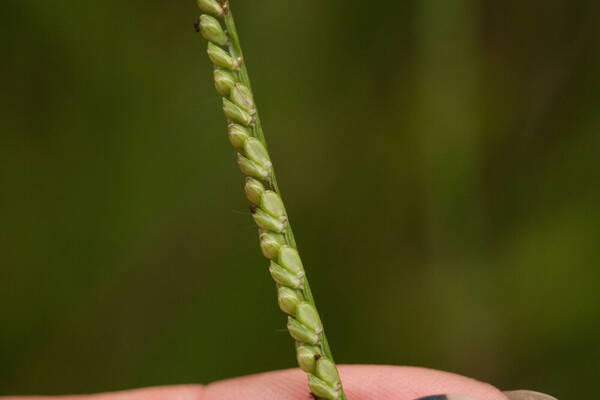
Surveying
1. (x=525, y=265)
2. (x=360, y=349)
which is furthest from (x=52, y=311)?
(x=525, y=265)

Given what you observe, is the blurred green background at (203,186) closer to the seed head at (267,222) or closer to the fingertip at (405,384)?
the fingertip at (405,384)

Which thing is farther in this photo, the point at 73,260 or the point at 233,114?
the point at 73,260

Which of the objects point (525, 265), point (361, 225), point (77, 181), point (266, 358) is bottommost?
point (266, 358)

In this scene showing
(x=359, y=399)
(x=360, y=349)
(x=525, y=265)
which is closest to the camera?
(x=359, y=399)

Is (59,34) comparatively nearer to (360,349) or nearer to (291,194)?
(291,194)

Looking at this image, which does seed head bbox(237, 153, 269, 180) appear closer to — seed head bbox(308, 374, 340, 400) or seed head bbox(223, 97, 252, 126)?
seed head bbox(223, 97, 252, 126)

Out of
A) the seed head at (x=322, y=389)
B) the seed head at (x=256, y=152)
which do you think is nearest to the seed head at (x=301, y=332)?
the seed head at (x=322, y=389)

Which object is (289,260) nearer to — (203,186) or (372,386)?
(372,386)
